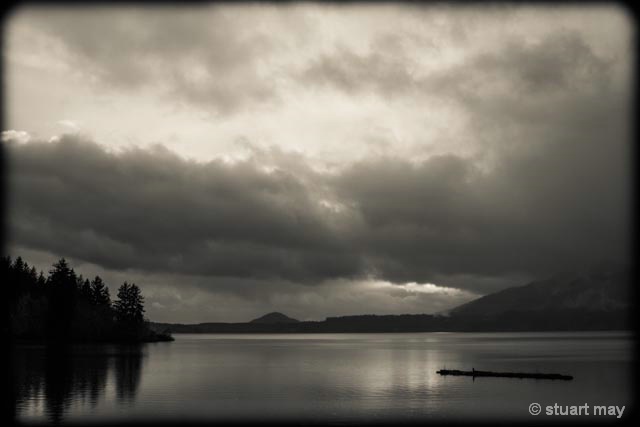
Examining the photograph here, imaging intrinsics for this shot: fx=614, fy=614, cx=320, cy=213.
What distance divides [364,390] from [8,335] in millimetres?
148598

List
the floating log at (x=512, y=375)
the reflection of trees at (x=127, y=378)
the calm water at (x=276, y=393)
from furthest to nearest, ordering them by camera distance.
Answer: the floating log at (x=512, y=375) < the reflection of trees at (x=127, y=378) < the calm water at (x=276, y=393)

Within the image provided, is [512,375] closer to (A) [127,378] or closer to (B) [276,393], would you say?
(B) [276,393]

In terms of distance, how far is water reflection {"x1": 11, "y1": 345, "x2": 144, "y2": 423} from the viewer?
235 feet

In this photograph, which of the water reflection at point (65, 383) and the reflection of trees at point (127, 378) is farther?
the reflection of trees at point (127, 378)

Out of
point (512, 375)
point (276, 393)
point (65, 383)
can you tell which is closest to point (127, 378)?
point (65, 383)

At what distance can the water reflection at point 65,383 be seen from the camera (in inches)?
2822

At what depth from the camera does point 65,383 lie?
93250 mm

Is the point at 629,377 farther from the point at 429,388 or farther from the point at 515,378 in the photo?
the point at 429,388

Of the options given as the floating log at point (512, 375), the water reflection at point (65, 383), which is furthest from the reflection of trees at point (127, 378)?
the floating log at point (512, 375)

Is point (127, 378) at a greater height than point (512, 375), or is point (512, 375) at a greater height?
point (127, 378)

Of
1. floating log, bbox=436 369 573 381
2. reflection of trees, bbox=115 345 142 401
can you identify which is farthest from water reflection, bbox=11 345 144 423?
floating log, bbox=436 369 573 381

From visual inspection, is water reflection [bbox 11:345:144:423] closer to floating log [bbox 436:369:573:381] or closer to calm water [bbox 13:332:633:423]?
calm water [bbox 13:332:633:423]

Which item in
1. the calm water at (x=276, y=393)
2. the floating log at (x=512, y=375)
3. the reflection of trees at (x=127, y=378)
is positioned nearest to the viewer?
the calm water at (x=276, y=393)

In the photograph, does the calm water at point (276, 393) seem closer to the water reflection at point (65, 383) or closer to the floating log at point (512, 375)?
the water reflection at point (65, 383)
